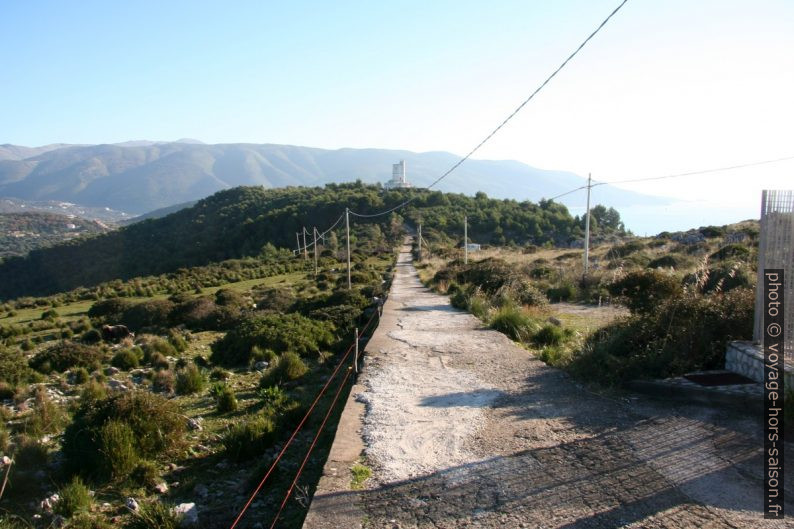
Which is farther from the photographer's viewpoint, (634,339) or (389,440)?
(634,339)

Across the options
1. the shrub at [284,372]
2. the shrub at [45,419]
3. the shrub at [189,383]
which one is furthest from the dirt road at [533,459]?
the shrub at [45,419]

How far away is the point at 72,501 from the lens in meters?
5.10

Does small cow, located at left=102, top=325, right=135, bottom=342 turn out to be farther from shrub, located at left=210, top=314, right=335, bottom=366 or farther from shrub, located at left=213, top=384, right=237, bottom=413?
shrub, located at left=213, top=384, right=237, bottom=413

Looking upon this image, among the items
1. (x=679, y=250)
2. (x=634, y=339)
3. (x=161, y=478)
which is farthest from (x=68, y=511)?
(x=679, y=250)

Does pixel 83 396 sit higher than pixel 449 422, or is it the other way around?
pixel 449 422

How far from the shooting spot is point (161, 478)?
19.5 ft

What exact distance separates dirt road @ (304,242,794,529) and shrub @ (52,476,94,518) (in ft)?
7.71

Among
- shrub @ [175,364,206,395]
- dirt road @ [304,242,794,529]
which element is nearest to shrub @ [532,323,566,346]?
dirt road @ [304,242,794,529]

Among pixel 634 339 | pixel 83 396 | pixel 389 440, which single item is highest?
pixel 634 339

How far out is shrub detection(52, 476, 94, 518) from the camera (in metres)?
5.08

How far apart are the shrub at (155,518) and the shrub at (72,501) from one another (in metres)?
0.80

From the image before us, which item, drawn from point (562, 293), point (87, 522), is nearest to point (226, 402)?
point (87, 522)

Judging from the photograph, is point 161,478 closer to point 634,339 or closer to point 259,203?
point 634,339

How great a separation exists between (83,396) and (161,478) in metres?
4.64
